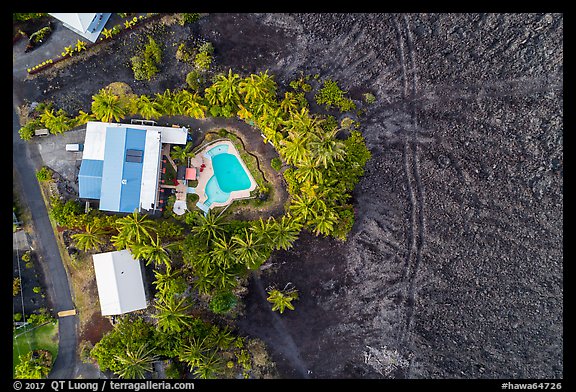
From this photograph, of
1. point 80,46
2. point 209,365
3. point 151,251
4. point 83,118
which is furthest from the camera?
point 80,46

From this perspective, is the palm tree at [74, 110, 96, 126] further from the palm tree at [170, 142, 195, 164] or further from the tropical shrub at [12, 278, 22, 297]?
the tropical shrub at [12, 278, 22, 297]

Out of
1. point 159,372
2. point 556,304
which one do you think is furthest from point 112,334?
point 556,304

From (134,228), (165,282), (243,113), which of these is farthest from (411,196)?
(134,228)

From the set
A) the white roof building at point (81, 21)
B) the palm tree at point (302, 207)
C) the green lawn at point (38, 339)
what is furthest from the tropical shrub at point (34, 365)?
the white roof building at point (81, 21)

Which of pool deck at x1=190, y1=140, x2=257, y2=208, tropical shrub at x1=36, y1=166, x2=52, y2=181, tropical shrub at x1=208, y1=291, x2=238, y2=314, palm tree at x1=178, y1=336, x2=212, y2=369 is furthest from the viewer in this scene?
pool deck at x1=190, y1=140, x2=257, y2=208

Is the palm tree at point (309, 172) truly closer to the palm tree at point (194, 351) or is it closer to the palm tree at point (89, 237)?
the palm tree at point (194, 351)

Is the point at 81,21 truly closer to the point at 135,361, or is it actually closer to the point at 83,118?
the point at 83,118

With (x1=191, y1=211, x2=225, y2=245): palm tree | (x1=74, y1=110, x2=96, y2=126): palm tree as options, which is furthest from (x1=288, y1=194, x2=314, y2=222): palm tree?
(x1=74, y1=110, x2=96, y2=126): palm tree
